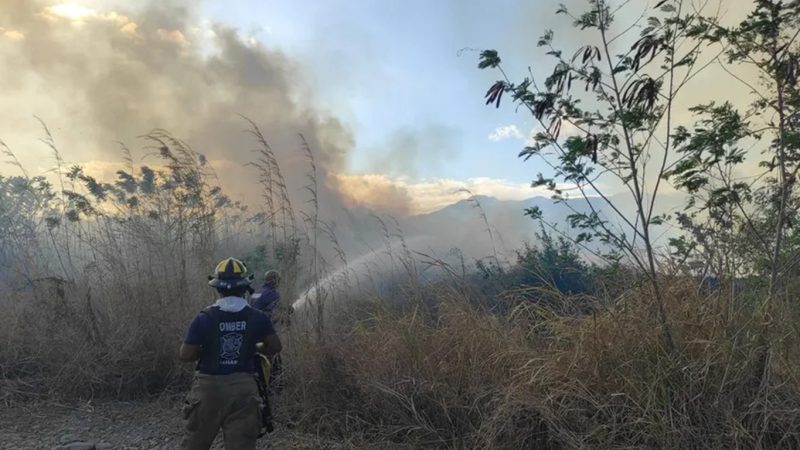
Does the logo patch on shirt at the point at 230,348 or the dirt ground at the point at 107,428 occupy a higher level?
the logo patch on shirt at the point at 230,348

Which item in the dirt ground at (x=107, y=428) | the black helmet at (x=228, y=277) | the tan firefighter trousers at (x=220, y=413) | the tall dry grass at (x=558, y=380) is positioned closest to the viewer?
the tall dry grass at (x=558, y=380)

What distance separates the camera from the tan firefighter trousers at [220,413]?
3.74m

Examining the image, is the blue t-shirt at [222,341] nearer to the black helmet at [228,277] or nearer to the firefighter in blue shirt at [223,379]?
the firefighter in blue shirt at [223,379]

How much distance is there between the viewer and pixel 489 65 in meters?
4.12

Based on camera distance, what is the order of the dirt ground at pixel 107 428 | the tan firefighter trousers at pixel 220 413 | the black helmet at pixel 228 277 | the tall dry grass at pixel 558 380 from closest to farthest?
the tall dry grass at pixel 558 380 < the tan firefighter trousers at pixel 220 413 < the black helmet at pixel 228 277 < the dirt ground at pixel 107 428

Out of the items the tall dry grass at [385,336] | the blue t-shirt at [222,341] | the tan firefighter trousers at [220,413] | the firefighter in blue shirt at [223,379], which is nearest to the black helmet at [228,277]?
the firefighter in blue shirt at [223,379]

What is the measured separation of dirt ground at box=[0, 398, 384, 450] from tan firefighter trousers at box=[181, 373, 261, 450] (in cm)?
103

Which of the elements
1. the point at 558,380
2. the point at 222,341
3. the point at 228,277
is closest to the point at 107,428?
the point at 222,341

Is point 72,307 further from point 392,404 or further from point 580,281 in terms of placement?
point 580,281

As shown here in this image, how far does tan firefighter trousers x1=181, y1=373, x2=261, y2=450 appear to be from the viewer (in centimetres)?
374

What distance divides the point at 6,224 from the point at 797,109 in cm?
958

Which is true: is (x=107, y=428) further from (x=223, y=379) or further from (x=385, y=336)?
(x=385, y=336)

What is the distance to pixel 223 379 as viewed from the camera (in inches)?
148

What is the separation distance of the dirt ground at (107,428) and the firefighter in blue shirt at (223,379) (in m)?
1.04
